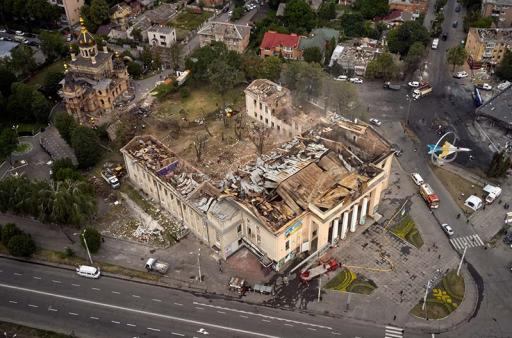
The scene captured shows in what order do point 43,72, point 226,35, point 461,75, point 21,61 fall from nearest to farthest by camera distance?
point 461,75 < point 21,61 < point 43,72 < point 226,35

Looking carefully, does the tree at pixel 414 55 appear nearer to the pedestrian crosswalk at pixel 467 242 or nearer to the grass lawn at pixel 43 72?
the pedestrian crosswalk at pixel 467 242

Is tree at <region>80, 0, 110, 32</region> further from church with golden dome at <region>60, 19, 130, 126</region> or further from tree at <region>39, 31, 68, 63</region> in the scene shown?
church with golden dome at <region>60, 19, 130, 126</region>

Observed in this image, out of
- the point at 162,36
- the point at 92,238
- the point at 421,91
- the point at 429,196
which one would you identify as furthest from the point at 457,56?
the point at 92,238

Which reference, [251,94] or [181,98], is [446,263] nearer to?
[251,94]

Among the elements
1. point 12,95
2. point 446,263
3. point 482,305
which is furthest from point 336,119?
point 12,95

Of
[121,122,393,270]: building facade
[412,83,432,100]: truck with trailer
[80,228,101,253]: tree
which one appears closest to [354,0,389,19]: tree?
[412,83,432,100]: truck with trailer

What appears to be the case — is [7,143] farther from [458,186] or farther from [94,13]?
[458,186]
